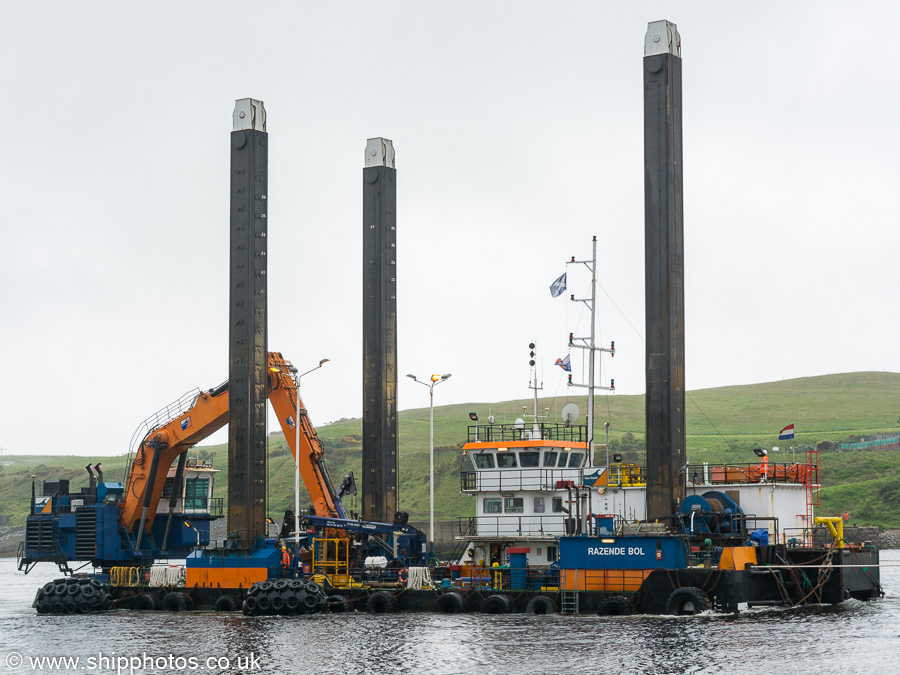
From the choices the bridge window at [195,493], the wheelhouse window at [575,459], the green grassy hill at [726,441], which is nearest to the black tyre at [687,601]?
the wheelhouse window at [575,459]

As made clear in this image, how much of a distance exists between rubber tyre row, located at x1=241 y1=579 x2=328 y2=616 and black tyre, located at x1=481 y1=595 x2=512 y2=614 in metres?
5.37

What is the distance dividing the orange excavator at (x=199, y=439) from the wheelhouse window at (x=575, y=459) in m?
8.95

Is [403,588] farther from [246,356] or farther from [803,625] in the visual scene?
[803,625]

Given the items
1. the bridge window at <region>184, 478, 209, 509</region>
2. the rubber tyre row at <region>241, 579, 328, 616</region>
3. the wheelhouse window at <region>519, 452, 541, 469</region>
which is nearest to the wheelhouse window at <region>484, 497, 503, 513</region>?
the wheelhouse window at <region>519, 452, 541, 469</region>

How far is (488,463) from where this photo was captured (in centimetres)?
4494

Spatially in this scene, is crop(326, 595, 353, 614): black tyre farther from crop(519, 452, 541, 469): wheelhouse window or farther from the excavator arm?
crop(519, 452, 541, 469): wheelhouse window

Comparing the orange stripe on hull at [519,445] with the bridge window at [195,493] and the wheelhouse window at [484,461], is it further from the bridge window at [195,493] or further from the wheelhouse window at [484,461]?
the bridge window at [195,493]

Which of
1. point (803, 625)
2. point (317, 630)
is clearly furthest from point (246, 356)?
point (803, 625)

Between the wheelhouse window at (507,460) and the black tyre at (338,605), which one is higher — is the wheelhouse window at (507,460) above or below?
above

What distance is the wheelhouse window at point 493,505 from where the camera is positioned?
1753 inches

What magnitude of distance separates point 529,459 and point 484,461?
1660 mm

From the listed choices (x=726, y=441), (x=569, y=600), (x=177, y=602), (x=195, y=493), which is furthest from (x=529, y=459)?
(x=726, y=441)

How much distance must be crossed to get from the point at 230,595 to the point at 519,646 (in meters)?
14.8

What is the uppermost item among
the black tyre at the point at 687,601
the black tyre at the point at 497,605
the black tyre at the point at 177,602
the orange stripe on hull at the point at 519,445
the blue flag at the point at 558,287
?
the blue flag at the point at 558,287
